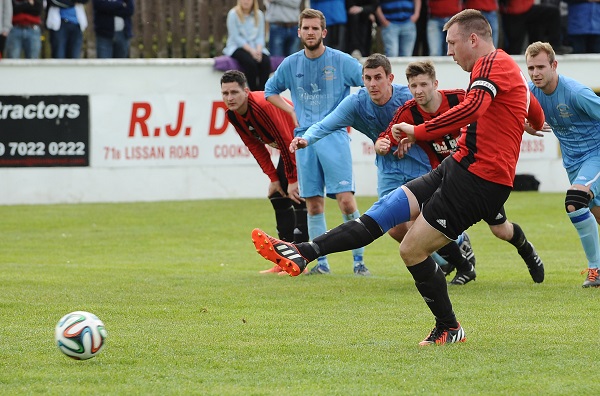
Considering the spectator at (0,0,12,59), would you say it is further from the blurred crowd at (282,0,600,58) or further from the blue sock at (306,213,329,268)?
the blue sock at (306,213,329,268)

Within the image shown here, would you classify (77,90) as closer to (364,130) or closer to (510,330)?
(364,130)

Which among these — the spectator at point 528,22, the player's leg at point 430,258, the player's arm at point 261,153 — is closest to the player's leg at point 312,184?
the player's arm at point 261,153

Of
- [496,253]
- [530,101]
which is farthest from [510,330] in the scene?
[496,253]

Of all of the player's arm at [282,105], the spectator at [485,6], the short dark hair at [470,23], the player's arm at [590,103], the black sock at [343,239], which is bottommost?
the spectator at [485,6]

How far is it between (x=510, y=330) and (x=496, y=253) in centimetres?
578

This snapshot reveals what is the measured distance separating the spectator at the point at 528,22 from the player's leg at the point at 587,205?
410 inches

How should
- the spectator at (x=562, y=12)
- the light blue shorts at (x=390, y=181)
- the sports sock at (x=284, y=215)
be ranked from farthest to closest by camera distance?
the spectator at (x=562, y=12)
the sports sock at (x=284, y=215)
the light blue shorts at (x=390, y=181)

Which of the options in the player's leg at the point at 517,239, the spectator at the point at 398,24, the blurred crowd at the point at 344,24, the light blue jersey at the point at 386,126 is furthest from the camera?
the spectator at the point at 398,24

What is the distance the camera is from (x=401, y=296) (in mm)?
9062

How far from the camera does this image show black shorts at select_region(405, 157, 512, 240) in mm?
6414

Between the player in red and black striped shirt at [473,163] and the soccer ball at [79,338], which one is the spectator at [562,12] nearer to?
the player in red and black striped shirt at [473,163]

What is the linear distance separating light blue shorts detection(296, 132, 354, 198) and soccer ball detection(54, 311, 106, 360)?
465 centimetres

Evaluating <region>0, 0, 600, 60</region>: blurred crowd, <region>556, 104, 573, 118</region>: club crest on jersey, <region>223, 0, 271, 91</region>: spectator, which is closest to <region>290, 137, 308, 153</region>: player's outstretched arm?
<region>556, 104, 573, 118</region>: club crest on jersey

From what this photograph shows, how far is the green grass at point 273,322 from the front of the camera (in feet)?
18.4
